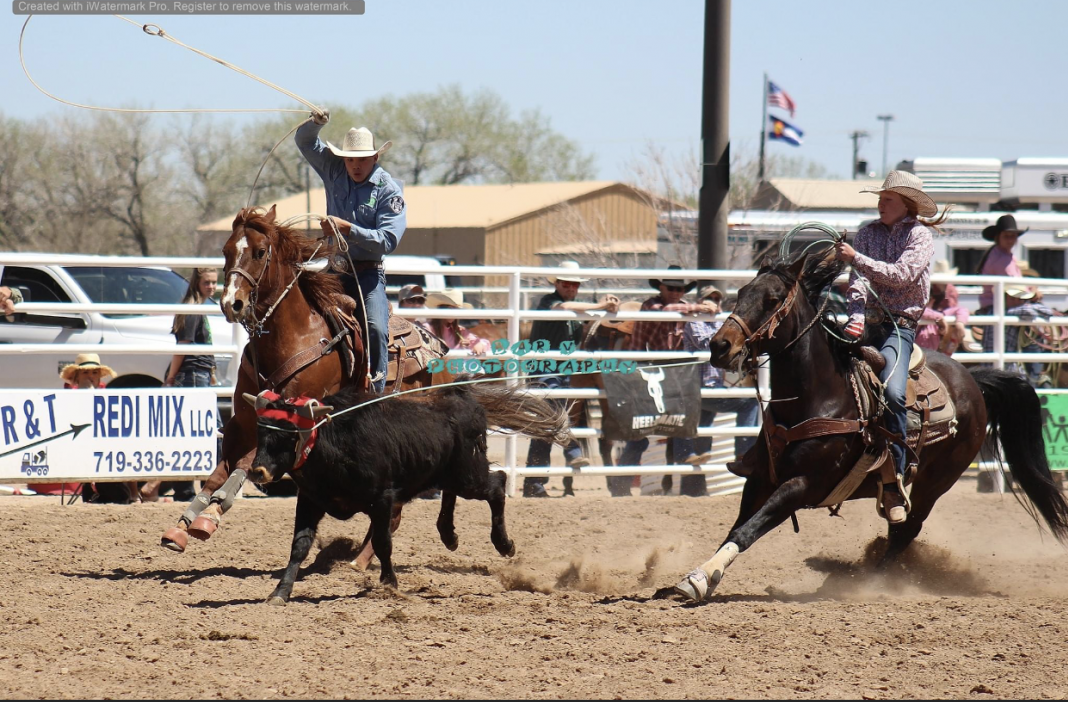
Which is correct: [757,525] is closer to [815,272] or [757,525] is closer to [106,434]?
[815,272]

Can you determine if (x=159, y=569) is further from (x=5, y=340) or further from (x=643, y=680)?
(x=5, y=340)

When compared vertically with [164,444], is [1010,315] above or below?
above

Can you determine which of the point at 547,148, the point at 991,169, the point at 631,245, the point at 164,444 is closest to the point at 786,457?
the point at 164,444

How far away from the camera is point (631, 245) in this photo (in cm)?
2986

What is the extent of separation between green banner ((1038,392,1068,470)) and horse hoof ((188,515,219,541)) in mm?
7037

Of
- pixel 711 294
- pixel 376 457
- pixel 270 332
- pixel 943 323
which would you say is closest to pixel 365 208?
pixel 270 332

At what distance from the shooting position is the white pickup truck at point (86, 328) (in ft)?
27.9

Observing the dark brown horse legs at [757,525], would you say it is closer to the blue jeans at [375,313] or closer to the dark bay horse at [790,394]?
the dark bay horse at [790,394]

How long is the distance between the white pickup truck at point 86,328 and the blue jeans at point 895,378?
464 cm

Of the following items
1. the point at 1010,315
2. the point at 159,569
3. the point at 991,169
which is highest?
the point at 991,169

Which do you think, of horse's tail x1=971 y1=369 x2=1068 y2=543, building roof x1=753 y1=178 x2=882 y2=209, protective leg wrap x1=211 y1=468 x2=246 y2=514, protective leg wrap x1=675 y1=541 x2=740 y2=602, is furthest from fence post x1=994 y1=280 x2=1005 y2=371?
building roof x1=753 y1=178 x2=882 y2=209

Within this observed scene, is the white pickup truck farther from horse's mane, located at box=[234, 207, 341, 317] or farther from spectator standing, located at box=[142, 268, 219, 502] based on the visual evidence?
horse's mane, located at box=[234, 207, 341, 317]

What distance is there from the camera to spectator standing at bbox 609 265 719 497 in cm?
873

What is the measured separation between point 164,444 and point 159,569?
1.91m
